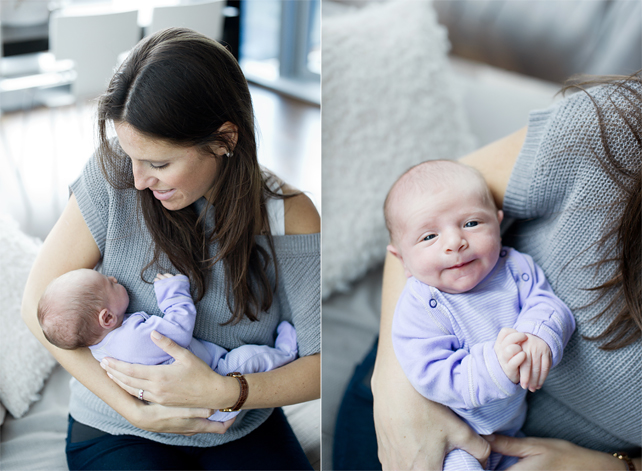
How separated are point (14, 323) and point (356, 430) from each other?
601 mm

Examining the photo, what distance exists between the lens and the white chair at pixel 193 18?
54 cm

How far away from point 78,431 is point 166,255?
267 millimetres

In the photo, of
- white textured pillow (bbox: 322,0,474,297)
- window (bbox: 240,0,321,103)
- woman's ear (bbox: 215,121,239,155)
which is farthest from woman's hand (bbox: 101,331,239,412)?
white textured pillow (bbox: 322,0,474,297)

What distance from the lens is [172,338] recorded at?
59 centimetres

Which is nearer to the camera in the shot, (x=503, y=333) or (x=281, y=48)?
(x=503, y=333)

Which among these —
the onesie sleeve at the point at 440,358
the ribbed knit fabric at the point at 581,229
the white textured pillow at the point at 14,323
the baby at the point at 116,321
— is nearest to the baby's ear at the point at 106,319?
the baby at the point at 116,321

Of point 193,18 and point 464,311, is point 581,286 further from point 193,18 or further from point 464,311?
point 193,18

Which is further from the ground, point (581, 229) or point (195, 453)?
point (581, 229)

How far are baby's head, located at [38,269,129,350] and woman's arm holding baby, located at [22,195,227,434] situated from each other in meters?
0.02

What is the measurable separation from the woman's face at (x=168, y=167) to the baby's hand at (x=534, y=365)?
1.36ft

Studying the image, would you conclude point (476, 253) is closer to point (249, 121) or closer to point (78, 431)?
point (249, 121)

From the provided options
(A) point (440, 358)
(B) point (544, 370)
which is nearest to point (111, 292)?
(A) point (440, 358)

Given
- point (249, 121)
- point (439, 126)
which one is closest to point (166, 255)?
point (249, 121)

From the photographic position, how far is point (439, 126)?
1.29m
